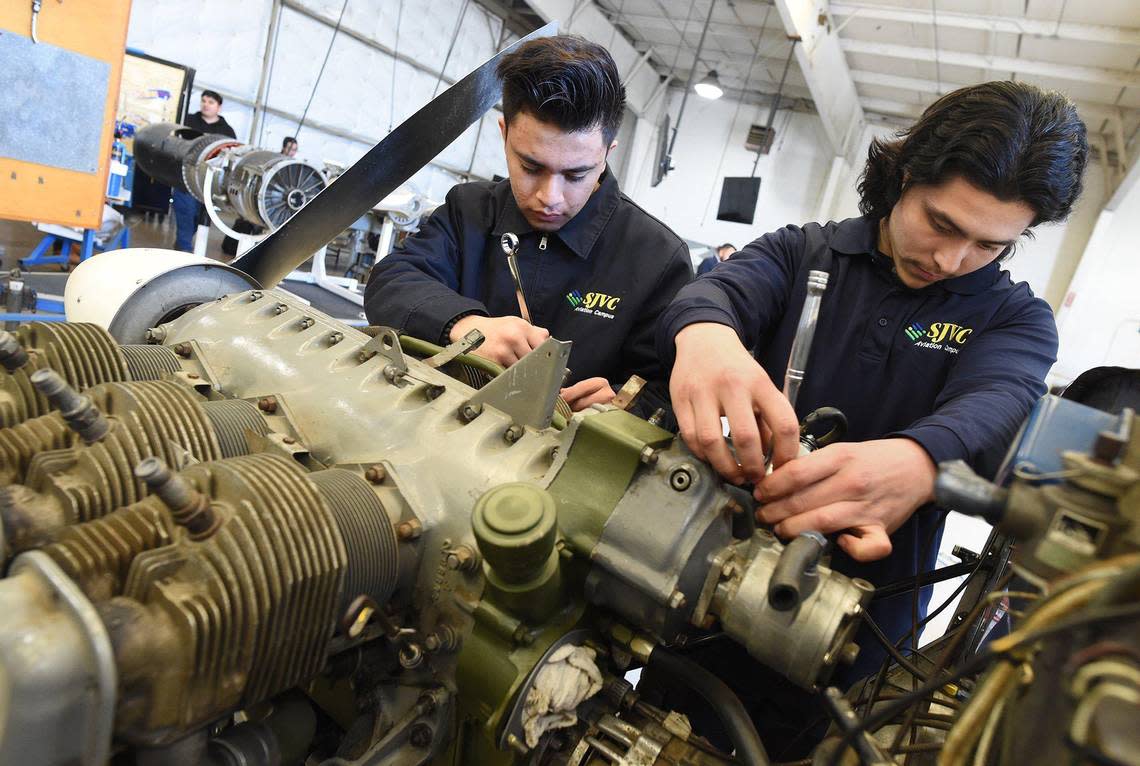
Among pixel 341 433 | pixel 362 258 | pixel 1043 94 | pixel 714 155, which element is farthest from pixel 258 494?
pixel 714 155

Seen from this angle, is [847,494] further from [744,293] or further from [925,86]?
[925,86]

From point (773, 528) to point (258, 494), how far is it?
0.64 meters

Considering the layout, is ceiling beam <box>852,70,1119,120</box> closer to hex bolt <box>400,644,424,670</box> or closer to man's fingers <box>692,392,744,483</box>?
man's fingers <box>692,392,744,483</box>

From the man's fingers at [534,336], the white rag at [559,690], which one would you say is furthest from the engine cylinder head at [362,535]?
the man's fingers at [534,336]

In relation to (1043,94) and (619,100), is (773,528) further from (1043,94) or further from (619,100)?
(619,100)

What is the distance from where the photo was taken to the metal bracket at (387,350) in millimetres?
1266

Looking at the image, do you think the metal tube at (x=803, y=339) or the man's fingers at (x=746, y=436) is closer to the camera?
the man's fingers at (x=746, y=436)

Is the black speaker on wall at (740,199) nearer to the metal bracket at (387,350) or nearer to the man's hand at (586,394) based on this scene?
the man's hand at (586,394)

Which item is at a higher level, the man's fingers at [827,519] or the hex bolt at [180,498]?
the man's fingers at [827,519]

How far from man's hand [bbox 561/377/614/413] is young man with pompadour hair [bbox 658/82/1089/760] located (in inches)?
11.6

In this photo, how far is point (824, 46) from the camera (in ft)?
26.7

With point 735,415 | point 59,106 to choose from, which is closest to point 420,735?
point 735,415

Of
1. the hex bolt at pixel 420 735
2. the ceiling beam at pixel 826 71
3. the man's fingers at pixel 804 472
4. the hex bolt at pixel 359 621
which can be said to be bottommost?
the hex bolt at pixel 420 735

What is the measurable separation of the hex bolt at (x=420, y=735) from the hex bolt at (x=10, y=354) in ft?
2.53
